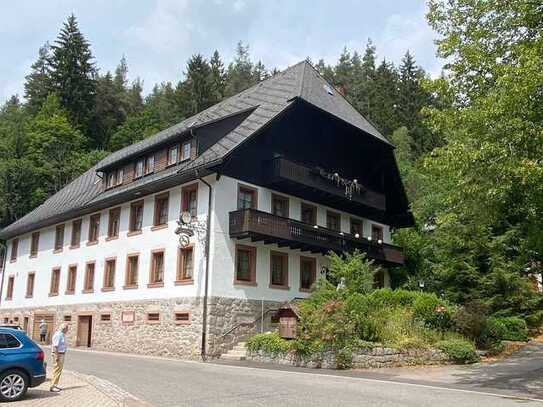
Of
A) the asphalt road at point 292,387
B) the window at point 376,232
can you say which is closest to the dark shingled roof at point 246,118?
the window at point 376,232

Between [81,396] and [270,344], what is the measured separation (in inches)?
412

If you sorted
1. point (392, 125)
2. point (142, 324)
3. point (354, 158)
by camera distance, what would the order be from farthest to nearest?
point (392, 125)
point (354, 158)
point (142, 324)

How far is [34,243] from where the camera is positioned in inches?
1545

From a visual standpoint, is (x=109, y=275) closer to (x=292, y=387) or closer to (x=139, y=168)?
(x=139, y=168)

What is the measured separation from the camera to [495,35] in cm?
1612

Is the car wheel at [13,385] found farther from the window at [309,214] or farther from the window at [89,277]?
the window at [89,277]

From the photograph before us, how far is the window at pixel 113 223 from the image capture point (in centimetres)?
3164

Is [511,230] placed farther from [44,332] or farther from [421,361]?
[44,332]

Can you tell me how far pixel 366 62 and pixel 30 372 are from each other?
86.1 meters

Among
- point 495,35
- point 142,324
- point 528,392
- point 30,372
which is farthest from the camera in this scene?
point 142,324

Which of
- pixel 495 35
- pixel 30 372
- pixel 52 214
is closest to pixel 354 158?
pixel 495 35

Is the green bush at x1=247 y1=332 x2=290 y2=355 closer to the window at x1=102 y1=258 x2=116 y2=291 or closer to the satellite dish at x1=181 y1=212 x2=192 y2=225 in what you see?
the satellite dish at x1=181 y1=212 x2=192 y2=225

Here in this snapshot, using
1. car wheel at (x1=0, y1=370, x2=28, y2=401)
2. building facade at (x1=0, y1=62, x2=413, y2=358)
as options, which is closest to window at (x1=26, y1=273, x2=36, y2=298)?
building facade at (x1=0, y1=62, x2=413, y2=358)

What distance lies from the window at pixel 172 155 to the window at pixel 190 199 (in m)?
2.30
